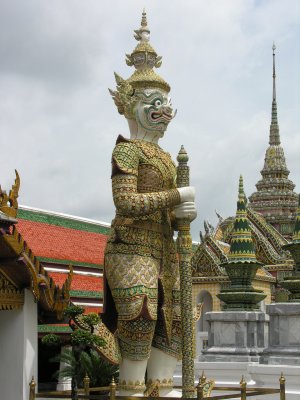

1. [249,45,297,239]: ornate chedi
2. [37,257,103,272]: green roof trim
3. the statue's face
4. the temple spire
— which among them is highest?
the temple spire

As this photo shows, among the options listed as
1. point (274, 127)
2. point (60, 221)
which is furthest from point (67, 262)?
point (274, 127)

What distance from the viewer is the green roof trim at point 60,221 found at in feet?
55.1

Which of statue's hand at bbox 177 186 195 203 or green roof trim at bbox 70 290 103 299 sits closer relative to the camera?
statue's hand at bbox 177 186 195 203

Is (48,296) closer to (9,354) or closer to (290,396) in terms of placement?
(9,354)

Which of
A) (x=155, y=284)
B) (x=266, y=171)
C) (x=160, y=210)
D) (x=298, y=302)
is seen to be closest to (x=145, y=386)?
(x=155, y=284)

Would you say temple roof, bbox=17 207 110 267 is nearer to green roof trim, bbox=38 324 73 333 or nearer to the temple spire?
green roof trim, bbox=38 324 73 333

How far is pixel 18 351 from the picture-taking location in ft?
25.1

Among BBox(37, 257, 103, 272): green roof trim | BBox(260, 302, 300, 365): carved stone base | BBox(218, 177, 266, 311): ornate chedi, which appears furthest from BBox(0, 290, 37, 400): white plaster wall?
BBox(218, 177, 266, 311): ornate chedi

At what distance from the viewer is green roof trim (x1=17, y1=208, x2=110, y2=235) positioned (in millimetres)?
16797

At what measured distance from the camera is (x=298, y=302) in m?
13.4

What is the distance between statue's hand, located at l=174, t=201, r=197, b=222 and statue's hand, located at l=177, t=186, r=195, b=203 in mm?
40

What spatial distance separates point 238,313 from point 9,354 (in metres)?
8.68

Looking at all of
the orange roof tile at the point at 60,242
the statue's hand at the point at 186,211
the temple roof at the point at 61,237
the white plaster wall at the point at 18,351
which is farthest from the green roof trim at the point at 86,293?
the statue's hand at the point at 186,211

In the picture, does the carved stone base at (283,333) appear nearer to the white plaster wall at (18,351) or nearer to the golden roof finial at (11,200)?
Result: the white plaster wall at (18,351)
